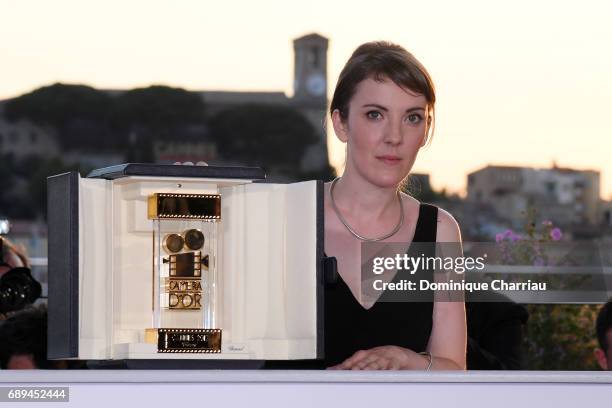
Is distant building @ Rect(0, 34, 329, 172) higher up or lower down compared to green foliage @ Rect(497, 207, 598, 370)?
higher up

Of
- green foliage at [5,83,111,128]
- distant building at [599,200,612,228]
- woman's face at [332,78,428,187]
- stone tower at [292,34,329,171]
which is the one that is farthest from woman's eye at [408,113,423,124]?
stone tower at [292,34,329,171]

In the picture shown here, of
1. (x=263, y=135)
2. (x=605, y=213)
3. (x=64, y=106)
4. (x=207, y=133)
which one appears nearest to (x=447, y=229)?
(x=605, y=213)

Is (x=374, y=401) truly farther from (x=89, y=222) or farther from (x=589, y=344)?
(x=589, y=344)

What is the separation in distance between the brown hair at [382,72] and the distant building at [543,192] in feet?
144

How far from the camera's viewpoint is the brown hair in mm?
2082

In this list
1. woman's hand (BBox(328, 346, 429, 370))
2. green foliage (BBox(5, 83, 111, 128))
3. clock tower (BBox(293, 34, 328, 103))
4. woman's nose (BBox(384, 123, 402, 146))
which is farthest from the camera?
clock tower (BBox(293, 34, 328, 103))

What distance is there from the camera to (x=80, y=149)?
211 ft

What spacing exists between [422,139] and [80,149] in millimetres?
63120

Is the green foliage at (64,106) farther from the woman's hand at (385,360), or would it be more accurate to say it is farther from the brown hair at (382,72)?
the woman's hand at (385,360)

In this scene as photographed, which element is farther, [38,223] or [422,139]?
[38,223]

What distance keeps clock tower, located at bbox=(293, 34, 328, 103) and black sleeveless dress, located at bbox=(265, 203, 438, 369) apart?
69.5 meters

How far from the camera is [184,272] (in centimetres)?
187

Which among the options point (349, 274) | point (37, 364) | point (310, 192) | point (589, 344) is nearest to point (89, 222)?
point (310, 192)

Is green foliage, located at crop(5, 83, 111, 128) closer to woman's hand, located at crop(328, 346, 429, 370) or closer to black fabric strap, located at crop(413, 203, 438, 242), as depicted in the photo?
black fabric strap, located at crop(413, 203, 438, 242)
